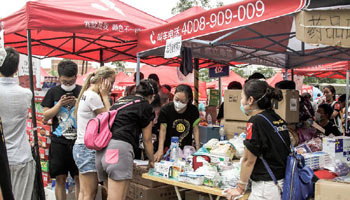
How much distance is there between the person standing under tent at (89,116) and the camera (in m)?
3.51

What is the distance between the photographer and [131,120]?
3252 millimetres

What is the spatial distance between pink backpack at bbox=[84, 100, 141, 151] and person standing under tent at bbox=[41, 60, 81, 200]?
3.08 ft

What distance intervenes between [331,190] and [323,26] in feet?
4.28

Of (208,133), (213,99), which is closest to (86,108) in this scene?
(208,133)

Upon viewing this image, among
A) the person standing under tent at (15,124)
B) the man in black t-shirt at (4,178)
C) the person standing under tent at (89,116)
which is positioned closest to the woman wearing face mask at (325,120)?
the person standing under tent at (89,116)

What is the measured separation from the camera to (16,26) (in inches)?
185

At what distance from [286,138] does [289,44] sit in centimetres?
432

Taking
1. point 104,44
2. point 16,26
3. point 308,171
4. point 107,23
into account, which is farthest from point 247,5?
point 104,44

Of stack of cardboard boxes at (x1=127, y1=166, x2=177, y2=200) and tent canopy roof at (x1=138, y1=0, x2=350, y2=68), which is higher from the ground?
tent canopy roof at (x1=138, y1=0, x2=350, y2=68)

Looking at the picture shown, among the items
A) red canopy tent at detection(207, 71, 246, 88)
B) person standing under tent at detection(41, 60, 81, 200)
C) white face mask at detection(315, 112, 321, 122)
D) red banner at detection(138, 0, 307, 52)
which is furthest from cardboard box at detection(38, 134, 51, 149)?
red canopy tent at detection(207, 71, 246, 88)

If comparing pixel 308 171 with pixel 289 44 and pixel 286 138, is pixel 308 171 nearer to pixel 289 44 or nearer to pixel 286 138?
pixel 286 138

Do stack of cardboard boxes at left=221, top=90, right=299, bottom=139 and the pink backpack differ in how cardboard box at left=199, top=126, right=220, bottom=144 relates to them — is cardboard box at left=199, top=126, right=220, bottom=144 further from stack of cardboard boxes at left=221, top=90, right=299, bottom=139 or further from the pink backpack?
the pink backpack

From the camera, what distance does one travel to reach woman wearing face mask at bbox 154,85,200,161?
4363 mm

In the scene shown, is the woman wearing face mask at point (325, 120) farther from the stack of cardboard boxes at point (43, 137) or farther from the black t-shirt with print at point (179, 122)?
the stack of cardboard boxes at point (43, 137)
